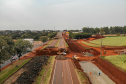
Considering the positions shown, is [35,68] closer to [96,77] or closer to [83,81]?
[83,81]

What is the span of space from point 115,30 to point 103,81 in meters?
153

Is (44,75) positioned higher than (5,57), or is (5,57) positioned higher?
(5,57)

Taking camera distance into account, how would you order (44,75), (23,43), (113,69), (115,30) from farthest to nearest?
1. (115,30)
2. (23,43)
3. (113,69)
4. (44,75)

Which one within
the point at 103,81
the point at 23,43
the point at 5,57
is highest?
the point at 23,43

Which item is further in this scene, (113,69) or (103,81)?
(113,69)

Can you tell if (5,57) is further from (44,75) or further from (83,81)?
(83,81)

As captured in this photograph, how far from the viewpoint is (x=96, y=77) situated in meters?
23.4

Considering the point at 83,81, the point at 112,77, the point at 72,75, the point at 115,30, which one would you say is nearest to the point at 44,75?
the point at 72,75

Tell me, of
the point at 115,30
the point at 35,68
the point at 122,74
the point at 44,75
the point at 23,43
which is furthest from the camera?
the point at 115,30

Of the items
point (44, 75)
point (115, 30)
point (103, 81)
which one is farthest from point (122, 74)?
point (115, 30)

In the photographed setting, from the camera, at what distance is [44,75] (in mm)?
24062

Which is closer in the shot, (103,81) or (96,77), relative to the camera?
(103,81)

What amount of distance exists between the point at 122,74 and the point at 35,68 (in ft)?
77.1

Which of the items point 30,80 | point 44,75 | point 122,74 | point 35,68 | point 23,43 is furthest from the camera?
point 23,43
